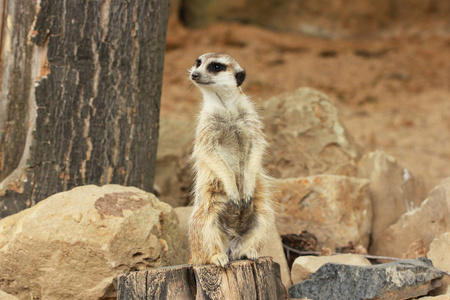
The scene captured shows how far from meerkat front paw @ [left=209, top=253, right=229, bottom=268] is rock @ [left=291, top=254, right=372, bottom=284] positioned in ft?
2.49

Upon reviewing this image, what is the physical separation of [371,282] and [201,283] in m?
0.93

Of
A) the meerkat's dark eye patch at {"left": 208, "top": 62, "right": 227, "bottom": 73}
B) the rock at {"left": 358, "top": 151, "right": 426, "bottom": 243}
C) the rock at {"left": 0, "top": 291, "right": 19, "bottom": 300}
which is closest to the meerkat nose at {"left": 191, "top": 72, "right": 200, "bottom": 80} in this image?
the meerkat's dark eye patch at {"left": 208, "top": 62, "right": 227, "bottom": 73}

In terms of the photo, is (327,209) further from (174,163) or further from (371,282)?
(174,163)

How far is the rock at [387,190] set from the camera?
161 inches

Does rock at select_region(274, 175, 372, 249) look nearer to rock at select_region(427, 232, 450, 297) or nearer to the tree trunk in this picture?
rock at select_region(427, 232, 450, 297)

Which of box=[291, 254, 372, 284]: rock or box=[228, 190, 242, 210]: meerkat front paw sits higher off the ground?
box=[228, 190, 242, 210]: meerkat front paw

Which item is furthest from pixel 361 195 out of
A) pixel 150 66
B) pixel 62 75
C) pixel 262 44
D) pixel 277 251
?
pixel 262 44

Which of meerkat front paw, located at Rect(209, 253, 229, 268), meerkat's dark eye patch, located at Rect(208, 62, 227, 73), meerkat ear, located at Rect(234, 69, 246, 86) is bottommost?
meerkat front paw, located at Rect(209, 253, 229, 268)

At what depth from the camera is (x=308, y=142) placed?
14.9 feet

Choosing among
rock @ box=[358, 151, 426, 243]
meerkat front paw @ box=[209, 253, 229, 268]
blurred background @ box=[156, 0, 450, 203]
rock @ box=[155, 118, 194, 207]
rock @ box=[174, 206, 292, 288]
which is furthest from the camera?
blurred background @ box=[156, 0, 450, 203]

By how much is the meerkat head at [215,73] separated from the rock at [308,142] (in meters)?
1.60

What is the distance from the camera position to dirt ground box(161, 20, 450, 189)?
7.49m

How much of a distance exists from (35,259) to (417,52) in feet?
26.2

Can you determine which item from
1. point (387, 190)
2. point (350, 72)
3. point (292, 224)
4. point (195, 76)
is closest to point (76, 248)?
point (195, 76)
